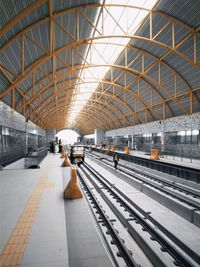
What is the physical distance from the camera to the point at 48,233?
4582 millimetres

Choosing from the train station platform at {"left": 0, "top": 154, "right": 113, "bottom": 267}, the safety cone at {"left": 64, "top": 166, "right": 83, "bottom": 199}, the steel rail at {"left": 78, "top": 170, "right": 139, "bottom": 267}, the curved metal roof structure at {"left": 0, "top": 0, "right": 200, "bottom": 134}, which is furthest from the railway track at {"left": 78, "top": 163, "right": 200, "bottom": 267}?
the curved metal roof structure at {"left": 0, "top": 0, "right": 200, "bottom": 134}

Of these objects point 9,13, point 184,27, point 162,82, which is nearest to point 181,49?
point 184,27

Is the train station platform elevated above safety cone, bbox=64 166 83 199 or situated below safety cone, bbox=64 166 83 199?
below

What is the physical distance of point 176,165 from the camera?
15023 millimetres

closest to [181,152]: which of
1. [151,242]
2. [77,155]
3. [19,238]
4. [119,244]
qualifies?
[77,155]

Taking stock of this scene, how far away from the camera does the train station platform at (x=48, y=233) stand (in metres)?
3.62

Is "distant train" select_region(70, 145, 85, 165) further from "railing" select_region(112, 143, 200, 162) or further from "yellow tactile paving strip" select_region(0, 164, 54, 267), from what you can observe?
"yellow tactile paving strip" select_region(0, 164, 54, 267)

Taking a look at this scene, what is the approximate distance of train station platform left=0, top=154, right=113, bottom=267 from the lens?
3625 millimetres

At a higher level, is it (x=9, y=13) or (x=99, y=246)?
(x=9, y=13)

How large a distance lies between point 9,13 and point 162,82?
61.0 ft

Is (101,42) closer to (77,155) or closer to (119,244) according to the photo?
(77,155)

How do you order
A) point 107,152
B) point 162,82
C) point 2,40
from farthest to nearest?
1. point 107,152
2. point 162,82
3. point 2,40

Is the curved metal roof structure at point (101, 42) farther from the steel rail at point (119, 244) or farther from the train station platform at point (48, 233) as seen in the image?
the steel rail at point (119, 244)

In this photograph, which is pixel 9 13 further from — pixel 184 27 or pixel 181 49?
pixel 181 49
